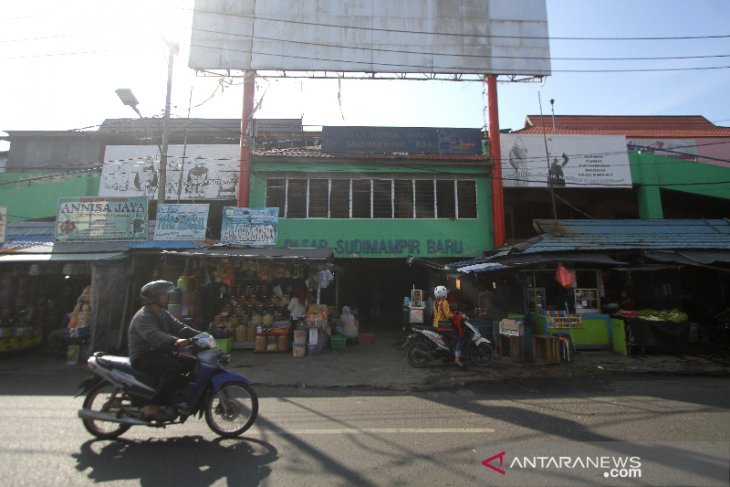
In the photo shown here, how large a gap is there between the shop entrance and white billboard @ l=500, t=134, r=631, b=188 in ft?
18.9

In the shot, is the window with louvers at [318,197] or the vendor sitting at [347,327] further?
the window with louvers at [318,197]

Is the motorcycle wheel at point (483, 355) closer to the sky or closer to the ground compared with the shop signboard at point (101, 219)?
closer to the ground

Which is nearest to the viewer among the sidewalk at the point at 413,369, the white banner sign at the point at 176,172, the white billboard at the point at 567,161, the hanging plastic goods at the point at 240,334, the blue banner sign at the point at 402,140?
the sidewalk at the point at 413,369

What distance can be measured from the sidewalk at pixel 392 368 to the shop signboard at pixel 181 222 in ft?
12.3

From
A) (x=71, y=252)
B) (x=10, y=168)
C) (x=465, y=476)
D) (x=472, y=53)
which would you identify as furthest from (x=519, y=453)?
(x=10, y=168)

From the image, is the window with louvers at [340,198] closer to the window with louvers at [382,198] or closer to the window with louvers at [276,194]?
the window with louvers at [382,198]

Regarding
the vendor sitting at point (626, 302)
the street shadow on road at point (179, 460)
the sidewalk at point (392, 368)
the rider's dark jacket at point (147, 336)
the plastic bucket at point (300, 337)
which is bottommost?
the street shadow on road at point (179, 460)

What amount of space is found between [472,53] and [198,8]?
11.0m

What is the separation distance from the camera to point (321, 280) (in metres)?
11.0

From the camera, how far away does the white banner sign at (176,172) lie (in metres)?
16.1

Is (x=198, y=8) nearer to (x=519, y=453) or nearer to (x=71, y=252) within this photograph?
(x=71, y=252)

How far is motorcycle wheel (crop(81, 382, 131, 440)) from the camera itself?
4348mm

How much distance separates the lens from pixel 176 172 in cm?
1639

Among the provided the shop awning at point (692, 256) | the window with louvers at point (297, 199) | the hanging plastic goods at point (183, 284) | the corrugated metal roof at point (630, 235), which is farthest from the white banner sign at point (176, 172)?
the shop awning at point (692, 256)
